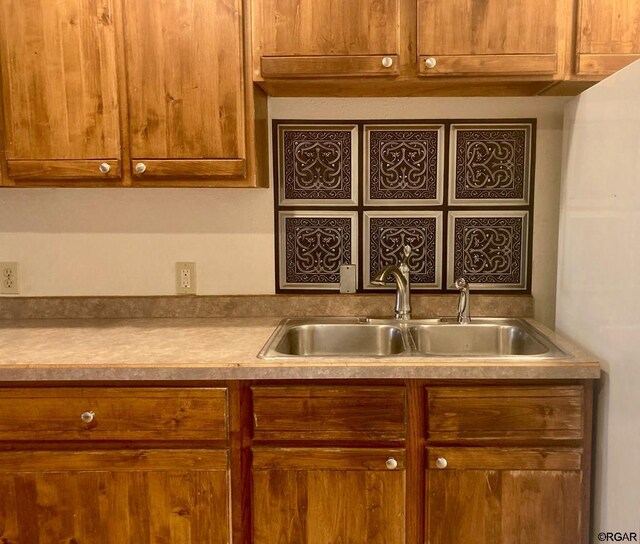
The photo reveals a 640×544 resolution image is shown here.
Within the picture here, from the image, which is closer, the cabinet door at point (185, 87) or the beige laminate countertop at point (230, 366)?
the beige laminate countertop at point (230, 366)

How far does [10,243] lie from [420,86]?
1.59 metres

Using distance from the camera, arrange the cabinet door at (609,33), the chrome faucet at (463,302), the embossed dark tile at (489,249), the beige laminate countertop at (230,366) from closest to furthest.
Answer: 1. the beige laminate countertop at (230,366)
2. the cabinet door at (609,33)
3. the chrome faucet at (463,302)
4. the embossed dark tile at (489,249)

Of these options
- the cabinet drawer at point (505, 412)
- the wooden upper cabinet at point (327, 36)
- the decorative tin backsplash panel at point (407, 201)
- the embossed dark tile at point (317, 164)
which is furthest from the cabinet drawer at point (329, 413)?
the wooden upper cabinet at point (327, 36)

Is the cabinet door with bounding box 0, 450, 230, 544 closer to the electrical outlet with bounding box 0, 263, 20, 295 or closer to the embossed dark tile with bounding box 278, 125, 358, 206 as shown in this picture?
the electrical outlet with bounding box 0, 263, 20, 295

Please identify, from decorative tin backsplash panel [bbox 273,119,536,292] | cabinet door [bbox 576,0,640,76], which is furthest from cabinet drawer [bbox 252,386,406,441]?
cabinet door [bbox 576,0,640,76]

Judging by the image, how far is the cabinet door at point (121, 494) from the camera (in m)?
1.54

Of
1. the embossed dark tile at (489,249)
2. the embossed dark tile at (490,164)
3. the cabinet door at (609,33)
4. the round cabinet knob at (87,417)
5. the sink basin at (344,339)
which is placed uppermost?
the cabinet door at (609,33)

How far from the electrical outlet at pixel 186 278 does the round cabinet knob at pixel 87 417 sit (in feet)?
2.24

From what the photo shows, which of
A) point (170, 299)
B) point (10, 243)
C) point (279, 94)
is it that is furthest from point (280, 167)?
point (10, 243)

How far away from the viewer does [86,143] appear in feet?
5.80

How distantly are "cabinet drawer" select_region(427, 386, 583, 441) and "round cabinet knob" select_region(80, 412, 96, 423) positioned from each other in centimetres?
91

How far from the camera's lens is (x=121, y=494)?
154cm

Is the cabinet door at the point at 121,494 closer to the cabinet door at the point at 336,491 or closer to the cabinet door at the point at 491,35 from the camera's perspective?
the cabinet door at the point at 336,491

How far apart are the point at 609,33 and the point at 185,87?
1.27m
